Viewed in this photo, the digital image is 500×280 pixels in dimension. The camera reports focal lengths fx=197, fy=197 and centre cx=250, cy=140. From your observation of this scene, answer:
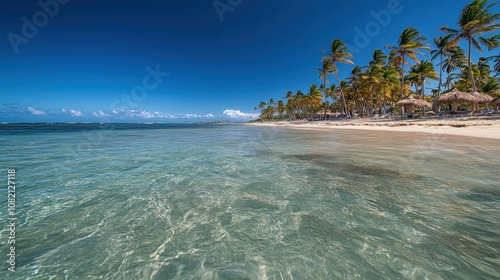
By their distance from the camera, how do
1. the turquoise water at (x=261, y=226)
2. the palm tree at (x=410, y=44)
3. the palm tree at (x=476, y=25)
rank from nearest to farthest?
the turquoise water at (x=261, y=226) < the palm tree at (x=476, y=25) < the palm tree at (x=410, y=44)

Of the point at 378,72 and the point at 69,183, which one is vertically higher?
the point at 378,72

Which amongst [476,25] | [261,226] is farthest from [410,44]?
[261,226]

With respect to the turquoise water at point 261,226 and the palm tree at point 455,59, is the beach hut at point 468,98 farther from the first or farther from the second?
the turquoise water at point 261,226

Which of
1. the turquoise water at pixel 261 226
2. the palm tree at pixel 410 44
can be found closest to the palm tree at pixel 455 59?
the palm tree at pixel 410 44

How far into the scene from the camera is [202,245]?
2717 millimetres

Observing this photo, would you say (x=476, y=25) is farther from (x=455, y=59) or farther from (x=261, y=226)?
(x=261, y=226)

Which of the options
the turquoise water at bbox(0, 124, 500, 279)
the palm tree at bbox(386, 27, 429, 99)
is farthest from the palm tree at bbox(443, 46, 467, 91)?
the turquoise water at bbox(0, 124, 500, 279)

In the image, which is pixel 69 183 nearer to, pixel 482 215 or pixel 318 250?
pixel 318 250

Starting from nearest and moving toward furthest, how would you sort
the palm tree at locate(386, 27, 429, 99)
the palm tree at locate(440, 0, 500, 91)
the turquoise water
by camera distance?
the turquoise water < the palm tree at locate(440, 0, 500, 91) < the palm tree at locate(386, 27, 429, 99)

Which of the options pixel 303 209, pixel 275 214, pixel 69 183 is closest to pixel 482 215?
pixel 303 209

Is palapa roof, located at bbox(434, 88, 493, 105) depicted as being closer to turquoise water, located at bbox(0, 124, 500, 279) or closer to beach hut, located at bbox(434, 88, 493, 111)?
beach hut, located at bbox(434, 88, 493, 111)

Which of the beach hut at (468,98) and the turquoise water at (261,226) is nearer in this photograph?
the turquoise water at (261,226)

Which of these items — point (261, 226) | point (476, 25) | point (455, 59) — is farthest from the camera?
point (455, 59)

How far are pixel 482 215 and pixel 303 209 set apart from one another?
294cm
